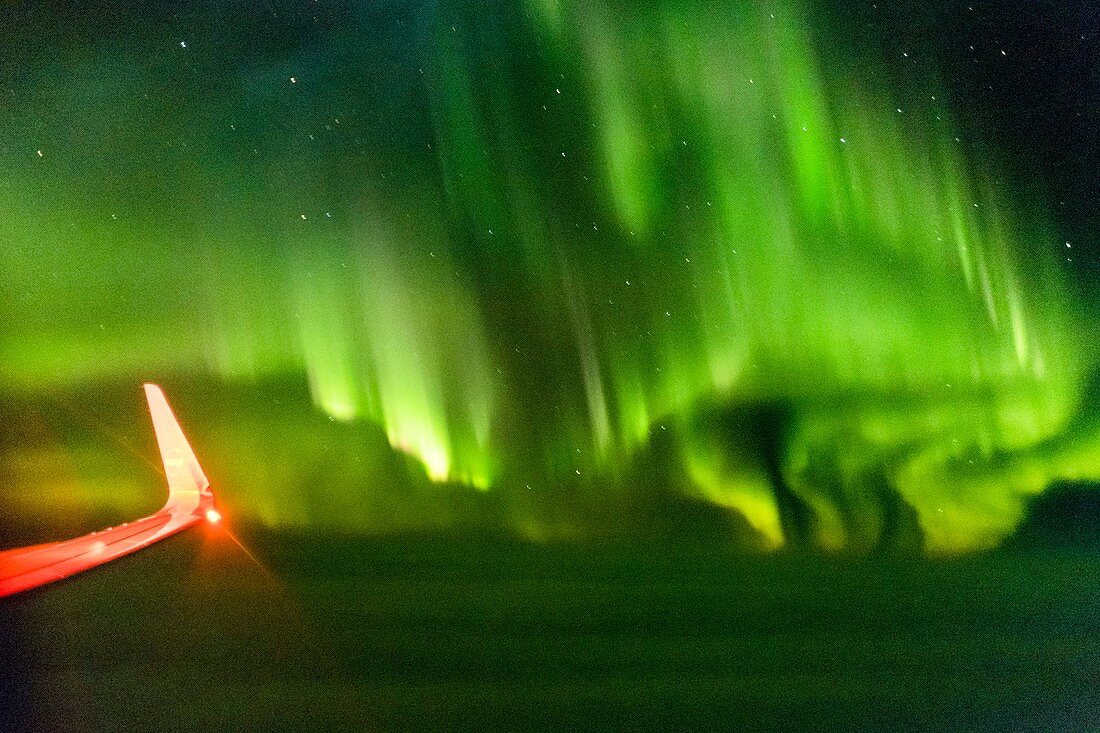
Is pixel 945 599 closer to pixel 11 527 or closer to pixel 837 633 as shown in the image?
pixel 837 633

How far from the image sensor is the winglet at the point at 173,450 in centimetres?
154

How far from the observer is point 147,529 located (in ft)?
4.98

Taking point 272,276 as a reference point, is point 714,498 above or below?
below

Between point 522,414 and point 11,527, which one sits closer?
point 11,527

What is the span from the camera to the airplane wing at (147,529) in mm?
1457

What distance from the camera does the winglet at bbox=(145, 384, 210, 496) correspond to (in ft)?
5.06

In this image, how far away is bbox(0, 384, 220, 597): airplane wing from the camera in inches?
57.4

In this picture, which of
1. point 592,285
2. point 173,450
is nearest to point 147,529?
point 173,450

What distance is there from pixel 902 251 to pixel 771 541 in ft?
2.23

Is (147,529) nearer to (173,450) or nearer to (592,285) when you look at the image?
(173,450)

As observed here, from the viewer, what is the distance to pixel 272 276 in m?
1.58

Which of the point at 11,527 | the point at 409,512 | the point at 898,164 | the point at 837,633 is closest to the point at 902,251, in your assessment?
the point at 898,164

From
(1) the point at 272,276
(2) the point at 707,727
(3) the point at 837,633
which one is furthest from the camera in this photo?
(1) the point at 272,276

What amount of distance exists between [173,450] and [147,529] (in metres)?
0.16
